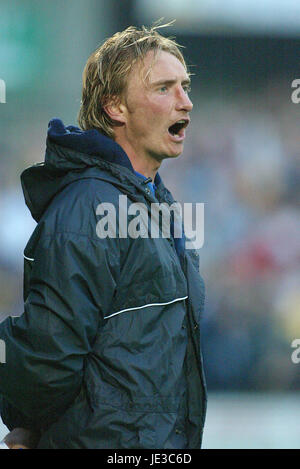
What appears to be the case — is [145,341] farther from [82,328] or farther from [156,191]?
[156,191]

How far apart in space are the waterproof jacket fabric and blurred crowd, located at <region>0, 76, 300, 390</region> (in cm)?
335

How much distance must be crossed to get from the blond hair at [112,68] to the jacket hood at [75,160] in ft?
0.72

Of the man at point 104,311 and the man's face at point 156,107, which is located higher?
the man's face at point 156,107

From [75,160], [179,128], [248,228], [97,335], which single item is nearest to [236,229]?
[248,228]

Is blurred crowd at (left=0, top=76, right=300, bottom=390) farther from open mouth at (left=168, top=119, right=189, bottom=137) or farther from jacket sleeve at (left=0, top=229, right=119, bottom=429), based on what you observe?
jacket sleeve at (left=0, top=229, right=119, bottom=429)

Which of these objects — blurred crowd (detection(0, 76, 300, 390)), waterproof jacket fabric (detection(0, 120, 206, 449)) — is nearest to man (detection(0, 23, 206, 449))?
waterproof jacket fabric (detection(0, 120, 206, 449))

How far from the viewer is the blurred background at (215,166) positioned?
18.9ft

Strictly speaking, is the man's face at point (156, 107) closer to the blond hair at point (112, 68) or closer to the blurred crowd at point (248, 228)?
the blond hair at point (112, 68)

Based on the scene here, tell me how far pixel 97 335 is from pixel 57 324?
15 centimetres

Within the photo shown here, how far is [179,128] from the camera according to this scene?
2.70 metres

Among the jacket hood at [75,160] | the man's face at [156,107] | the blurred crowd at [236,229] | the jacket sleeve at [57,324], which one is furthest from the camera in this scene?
the blurred crowd at [236,229]

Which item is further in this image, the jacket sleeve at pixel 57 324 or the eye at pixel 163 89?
the eye at pixel 163 89

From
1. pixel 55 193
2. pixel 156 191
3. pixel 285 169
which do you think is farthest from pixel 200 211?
pixel 55 193

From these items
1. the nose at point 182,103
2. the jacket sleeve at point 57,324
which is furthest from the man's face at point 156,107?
the jacket sleeve at point 57,324
